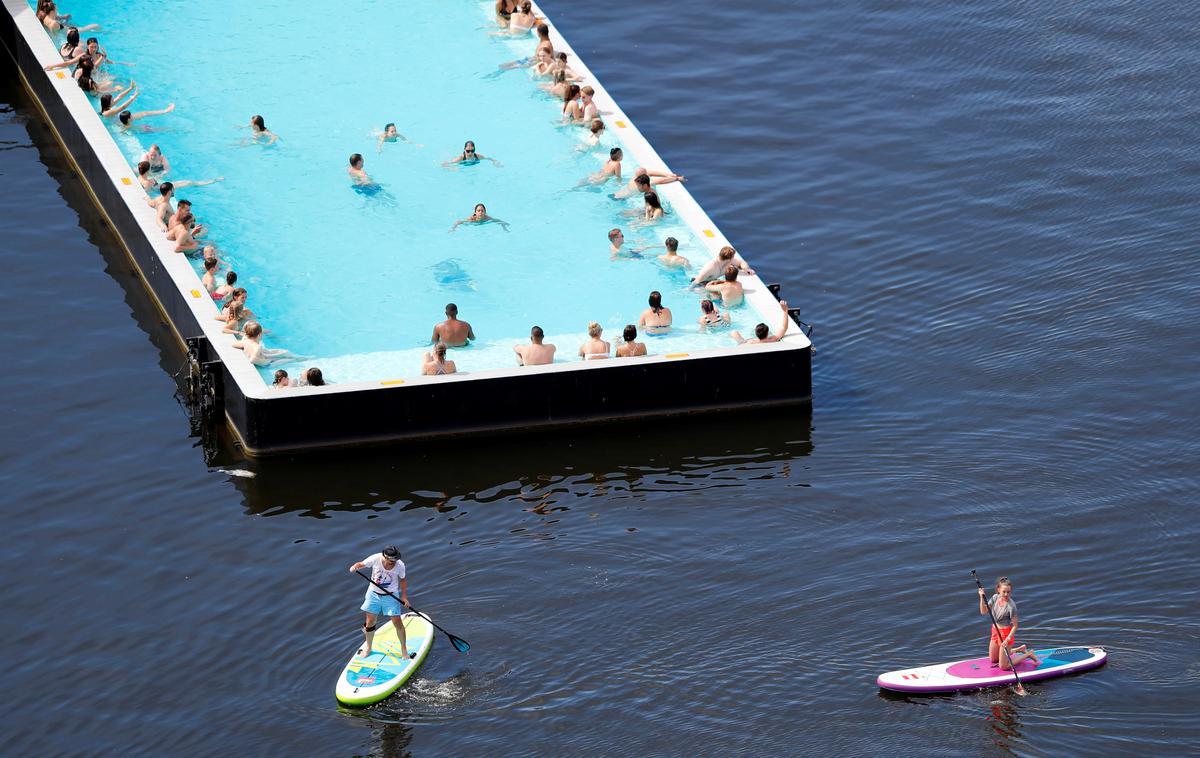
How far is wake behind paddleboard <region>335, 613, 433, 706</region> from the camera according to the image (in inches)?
946

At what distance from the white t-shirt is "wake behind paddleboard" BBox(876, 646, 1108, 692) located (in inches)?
249

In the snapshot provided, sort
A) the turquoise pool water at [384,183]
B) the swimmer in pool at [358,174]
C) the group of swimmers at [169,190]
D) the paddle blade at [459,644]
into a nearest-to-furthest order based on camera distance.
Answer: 1. the paddle blade at [459,644]
2. the group of swimmers at [169,190]
3. the turquoise pool water at [384,183]
4. the swimmer in pool at [358,174]

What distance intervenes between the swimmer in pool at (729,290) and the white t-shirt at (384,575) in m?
9.76

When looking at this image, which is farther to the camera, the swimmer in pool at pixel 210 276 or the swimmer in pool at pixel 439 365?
the swimmer in pool at pixel 210 276

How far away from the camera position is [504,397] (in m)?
30.0

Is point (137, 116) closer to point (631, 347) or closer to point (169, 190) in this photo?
point (169, 190)

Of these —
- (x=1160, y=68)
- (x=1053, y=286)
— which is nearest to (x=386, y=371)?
(x=1053, y=286)

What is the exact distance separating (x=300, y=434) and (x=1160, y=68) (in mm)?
21997

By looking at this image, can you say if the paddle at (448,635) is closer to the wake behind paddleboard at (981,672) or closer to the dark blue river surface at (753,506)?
the dark blue river surface at (753,506)

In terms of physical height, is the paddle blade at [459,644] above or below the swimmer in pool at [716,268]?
below

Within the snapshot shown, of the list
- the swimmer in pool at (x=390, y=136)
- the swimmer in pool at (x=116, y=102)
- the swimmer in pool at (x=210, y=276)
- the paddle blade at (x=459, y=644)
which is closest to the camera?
the paddle blade at (x=459, y=644)

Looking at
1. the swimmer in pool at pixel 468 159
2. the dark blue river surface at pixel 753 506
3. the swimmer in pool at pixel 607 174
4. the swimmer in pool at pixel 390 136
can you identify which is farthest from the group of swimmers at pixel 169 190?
the swimmer in pool at pixel 607 174

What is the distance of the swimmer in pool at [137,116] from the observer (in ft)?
123

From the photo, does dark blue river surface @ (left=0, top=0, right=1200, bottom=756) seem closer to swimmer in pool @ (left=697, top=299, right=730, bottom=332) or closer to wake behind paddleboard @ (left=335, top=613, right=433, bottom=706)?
wake behind paddleboard @ (left=335, top=613, right=433, bottom=706)
